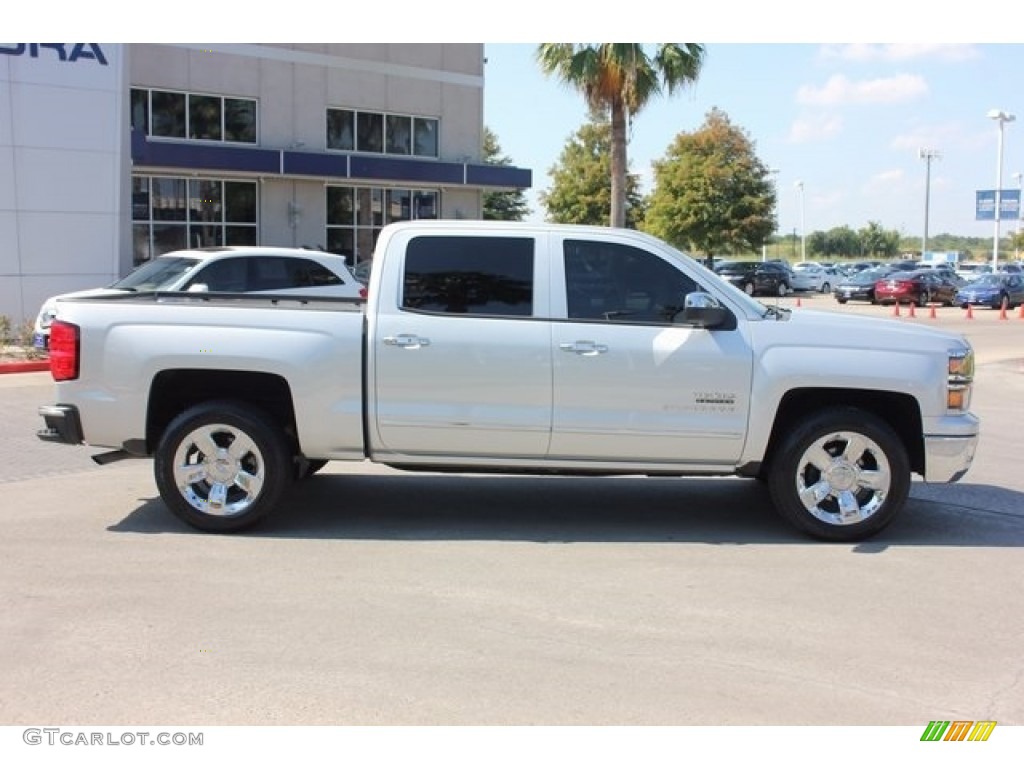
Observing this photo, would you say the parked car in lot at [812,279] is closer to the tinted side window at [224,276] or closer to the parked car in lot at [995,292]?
the parked car in lot at [995,292]

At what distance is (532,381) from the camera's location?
21.0 feet

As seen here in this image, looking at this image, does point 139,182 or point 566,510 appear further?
point 139,182

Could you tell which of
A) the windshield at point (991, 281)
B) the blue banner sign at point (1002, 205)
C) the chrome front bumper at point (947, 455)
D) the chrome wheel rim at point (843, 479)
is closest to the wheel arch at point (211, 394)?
the chrome wheel rim at point (843, 479)

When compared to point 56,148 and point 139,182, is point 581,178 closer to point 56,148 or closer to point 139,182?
point 139,182

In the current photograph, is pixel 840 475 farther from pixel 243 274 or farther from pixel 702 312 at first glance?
pixel 243 274

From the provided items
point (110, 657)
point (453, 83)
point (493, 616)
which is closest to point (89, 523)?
point (110, 657)

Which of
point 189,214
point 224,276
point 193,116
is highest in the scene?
point 193,116

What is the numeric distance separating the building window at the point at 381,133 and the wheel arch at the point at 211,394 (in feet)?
79.4

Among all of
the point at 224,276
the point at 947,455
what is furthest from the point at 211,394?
the point at 224,276

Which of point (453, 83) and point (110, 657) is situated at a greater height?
point (453, 83)

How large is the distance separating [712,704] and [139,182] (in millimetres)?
25591

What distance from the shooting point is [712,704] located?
4.17 metres

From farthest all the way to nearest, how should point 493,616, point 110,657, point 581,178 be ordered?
point 581,178 < point 493,616 < point 110,657

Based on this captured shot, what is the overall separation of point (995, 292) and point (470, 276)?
3742 cm
